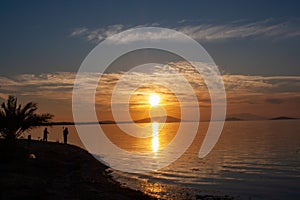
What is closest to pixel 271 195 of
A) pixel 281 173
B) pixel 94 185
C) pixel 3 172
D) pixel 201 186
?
pixel 201 186

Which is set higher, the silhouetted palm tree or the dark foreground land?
the silhouetted palm tree

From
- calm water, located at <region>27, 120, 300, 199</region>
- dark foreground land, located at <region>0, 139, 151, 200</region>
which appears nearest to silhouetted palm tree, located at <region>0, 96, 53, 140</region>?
dark foreground land, located at <region>0, 139, 151, 200</region>

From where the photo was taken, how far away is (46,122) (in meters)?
26.8

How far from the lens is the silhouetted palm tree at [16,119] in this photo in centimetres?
2531

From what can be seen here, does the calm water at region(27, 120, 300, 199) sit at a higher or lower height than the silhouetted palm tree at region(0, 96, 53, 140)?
lower

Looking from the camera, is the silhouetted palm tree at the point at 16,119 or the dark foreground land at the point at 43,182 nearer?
the dark foreground land at the point at 43,182

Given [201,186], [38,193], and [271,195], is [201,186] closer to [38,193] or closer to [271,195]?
[271,195]

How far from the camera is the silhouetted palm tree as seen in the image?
25.3 metres

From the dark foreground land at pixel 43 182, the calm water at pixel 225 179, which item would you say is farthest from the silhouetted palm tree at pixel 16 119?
the calm water at pixel 225 179

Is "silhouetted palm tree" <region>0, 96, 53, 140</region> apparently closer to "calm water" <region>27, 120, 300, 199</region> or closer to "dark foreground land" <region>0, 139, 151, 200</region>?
"dark foreground land" <region>0, 139, 151, 200</region>

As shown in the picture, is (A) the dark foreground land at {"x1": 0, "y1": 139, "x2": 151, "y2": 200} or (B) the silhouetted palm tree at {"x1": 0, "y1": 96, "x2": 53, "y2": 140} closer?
(A) the dark foreground land at {"x1": 0, "y1": 139, "x2": 151, "y2": 200}

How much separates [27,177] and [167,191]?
9461mm

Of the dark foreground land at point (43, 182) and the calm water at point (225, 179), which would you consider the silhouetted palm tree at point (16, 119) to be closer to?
the dark foreground land at point (43, 182)

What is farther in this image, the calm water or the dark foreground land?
the calm water
